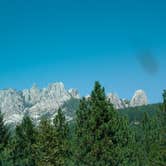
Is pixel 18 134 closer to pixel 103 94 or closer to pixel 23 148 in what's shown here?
pixel 23 148

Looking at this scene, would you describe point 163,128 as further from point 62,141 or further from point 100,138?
point 62,141

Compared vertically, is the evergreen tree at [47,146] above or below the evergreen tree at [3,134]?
below

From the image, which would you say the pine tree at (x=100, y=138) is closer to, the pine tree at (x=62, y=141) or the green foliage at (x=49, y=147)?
the green foliage at (x=49, y=147)

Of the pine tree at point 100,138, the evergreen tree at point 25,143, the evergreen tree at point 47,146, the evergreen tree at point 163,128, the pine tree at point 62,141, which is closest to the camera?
the evergreen tree at point 163,128

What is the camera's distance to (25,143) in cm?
6912

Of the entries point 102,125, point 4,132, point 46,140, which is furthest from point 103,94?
point 4,132

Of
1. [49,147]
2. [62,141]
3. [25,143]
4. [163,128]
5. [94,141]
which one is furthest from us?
[25,143]

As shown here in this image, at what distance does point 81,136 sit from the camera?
49750mm

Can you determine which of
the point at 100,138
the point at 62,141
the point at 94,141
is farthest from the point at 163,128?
the point at 62,141

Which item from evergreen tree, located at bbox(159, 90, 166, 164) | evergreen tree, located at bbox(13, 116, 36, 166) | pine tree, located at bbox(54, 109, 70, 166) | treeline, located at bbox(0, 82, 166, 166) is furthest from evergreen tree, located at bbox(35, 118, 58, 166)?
evergreen tree, located at bbox(159, 90, 166, 164)

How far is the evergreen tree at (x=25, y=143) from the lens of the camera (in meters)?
66.8

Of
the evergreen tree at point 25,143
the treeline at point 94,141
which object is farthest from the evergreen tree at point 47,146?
the evergreen tree at point 25,143

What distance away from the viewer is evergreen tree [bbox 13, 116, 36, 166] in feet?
219

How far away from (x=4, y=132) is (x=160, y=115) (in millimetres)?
29817
